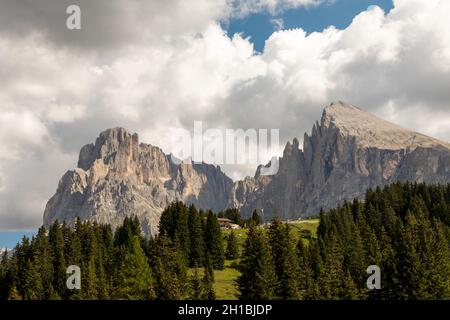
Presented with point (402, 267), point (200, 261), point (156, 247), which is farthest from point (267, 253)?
point (200, 261)

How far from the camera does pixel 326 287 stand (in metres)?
77.4

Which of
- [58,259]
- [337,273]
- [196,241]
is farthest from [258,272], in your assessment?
[58,259]

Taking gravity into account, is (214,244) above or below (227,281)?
above

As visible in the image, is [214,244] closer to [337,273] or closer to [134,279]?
[134,279]

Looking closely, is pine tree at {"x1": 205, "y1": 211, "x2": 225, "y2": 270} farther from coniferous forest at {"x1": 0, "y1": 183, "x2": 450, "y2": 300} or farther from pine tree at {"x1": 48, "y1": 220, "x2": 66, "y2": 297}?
pine tree at {"x1": 48, "y1": 220, "x2": 66, "y2": 297}

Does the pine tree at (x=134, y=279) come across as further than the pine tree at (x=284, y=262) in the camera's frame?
Yes

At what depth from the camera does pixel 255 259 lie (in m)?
74.6

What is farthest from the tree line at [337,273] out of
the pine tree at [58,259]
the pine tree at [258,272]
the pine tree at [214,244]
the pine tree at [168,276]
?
the pine tree at [58,259]

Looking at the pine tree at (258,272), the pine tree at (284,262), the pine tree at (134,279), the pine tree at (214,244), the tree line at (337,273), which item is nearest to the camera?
the pine tree at (258,272)

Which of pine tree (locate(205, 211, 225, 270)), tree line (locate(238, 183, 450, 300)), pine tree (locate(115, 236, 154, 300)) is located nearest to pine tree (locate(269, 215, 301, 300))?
tree line (locate(238, 183, 450, 300))

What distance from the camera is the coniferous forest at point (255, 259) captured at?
74.9m

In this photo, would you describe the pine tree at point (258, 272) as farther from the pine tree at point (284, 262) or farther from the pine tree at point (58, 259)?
the pine tree at point (58, 259)
